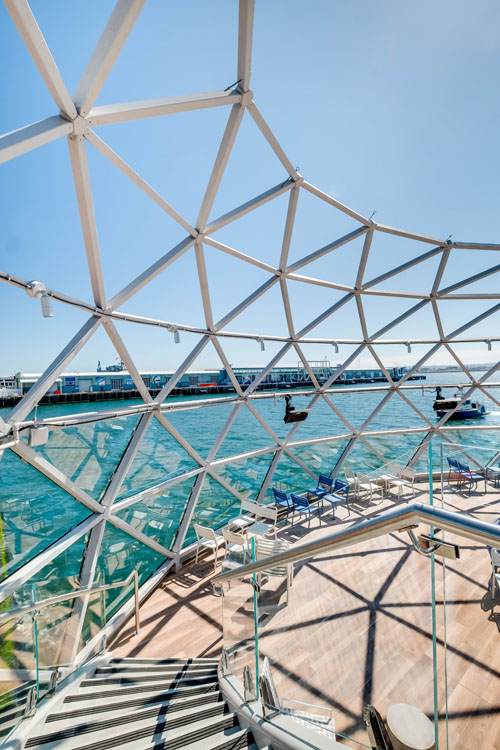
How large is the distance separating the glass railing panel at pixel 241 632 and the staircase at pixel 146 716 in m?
0.34

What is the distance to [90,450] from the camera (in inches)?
235

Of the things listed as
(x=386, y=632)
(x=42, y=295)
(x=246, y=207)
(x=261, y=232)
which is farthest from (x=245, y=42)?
(x=386, y=632)

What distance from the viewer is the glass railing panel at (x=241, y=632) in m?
2.87

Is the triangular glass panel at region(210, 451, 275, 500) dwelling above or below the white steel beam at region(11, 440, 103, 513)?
below

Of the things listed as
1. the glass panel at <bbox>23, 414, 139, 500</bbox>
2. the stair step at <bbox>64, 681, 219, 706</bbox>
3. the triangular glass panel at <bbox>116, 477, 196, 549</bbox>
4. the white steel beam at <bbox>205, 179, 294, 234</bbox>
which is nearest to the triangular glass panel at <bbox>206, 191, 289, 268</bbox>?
the white steel beam at <bbox>205, 179, 294, 234</bbox>

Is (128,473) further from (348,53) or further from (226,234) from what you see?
(348,53)

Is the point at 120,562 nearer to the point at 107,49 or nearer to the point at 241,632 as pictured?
the point at 241,632

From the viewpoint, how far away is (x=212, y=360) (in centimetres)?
803

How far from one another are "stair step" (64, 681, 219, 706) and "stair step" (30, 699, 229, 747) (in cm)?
30

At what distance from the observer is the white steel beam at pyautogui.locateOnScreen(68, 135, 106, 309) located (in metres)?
3.16

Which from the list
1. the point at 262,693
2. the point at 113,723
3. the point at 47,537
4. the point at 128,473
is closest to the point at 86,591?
the point at 47,537

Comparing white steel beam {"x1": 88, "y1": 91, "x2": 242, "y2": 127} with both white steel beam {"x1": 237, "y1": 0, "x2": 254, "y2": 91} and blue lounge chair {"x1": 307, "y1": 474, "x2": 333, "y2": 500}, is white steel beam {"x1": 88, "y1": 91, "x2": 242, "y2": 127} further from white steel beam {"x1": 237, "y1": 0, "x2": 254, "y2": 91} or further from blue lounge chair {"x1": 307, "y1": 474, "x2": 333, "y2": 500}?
blue lounge chair {"x1": 307, "y1": 474, "x2": 333, "y2": 500}

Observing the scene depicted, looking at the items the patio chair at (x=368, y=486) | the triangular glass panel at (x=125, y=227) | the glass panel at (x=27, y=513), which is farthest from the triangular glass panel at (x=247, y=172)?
the patio chair at (x=368, y=486)

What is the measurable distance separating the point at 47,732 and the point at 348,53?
30.0 feet
